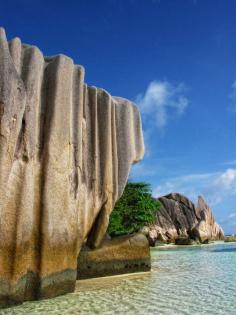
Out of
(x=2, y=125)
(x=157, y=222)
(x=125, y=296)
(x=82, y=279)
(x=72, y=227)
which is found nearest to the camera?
(x=2, y=125)

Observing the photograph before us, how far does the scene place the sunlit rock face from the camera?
Answer: 245 inches

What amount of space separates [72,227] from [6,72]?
10.1 ft

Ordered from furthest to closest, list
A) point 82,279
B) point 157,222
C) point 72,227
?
1. point 157,222
2. point 82,279
3. point 72,227

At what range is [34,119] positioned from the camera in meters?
7.12

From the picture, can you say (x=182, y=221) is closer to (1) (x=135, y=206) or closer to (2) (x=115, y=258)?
(1) (x=135, y=206)

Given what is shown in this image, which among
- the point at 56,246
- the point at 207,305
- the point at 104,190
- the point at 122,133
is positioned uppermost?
the point at 122,133

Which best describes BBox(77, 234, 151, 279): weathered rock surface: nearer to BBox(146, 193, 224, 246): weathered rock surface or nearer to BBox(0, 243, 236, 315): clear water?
BBox(0, 243, 236, 315): clear water

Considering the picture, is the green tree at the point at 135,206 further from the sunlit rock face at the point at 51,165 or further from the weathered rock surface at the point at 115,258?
the sunlit rock face at the point at 51,165

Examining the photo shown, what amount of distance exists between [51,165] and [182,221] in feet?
161

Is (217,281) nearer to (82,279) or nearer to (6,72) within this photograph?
(82,279)

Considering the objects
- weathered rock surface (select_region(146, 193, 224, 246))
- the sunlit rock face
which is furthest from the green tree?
the sunlit rock face

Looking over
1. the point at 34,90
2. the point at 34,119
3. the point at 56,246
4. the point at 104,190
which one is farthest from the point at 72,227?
the point at 34,90

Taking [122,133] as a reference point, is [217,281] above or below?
below

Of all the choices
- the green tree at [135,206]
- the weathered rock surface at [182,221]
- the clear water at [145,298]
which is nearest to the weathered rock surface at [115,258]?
the clear water at [145,298]
